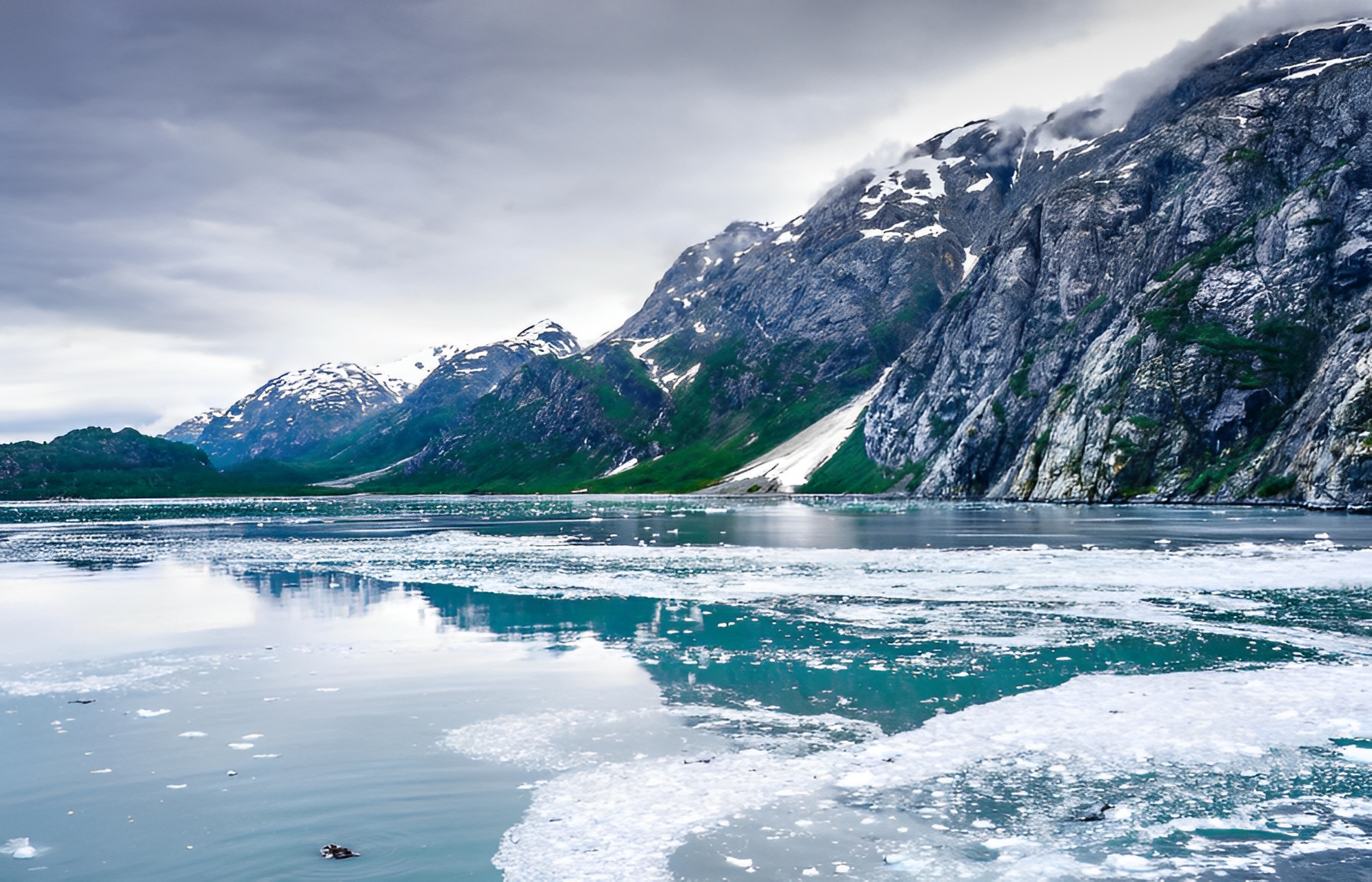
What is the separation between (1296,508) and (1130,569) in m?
91.1

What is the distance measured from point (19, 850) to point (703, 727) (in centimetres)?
1322

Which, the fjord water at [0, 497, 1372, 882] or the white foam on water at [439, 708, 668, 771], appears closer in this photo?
the fjord water at [0, 497, 1372, 882]

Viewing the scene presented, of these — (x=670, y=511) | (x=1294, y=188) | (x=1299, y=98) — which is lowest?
(x=670, y=511)

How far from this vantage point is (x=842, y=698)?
77.4ft

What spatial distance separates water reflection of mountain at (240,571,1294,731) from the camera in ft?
78.8

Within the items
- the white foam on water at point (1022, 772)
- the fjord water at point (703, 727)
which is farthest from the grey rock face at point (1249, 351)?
the white foam on water at point (1022, 772)

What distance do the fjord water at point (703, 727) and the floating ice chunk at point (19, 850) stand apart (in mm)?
102

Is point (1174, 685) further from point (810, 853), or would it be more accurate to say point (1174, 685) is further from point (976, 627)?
point (810, 853)

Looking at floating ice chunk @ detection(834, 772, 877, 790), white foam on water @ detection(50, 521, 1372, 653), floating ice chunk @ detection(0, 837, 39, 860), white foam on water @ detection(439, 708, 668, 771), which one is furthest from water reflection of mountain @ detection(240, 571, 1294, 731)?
floating ice chunk @ detection(0, 837, 39, 860)

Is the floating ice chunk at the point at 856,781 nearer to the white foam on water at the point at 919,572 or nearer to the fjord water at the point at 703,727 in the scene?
the fjord water at the point at 703,727

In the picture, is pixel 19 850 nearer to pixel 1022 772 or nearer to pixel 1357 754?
pixel 1022 772

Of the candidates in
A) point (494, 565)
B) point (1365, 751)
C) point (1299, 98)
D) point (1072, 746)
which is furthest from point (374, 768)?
point (1299, 98)

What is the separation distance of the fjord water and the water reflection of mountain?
0.20 m

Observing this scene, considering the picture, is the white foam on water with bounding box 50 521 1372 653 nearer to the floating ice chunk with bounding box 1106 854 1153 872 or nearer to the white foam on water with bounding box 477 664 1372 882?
the white foam on water with bounding box 477 664 1372 882
